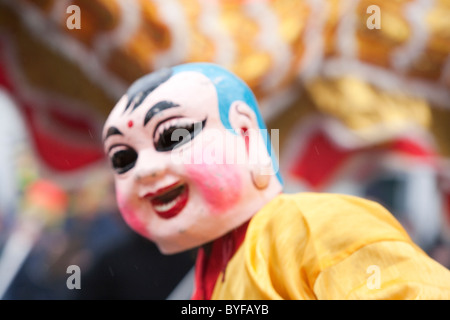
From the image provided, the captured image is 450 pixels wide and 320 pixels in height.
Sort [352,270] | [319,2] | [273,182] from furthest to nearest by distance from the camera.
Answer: [319,2]
[273,182]
[352,270]

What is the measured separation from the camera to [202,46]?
4.40 feet

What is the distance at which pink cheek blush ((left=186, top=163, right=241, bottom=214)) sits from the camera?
36.3 inches

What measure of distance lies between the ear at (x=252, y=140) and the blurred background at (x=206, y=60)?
1.16ft

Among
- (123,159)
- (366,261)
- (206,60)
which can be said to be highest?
(206,60)

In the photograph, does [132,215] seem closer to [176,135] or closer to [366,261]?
[176,135]

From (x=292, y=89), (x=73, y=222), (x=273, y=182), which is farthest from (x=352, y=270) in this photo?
(x=73, y=222)

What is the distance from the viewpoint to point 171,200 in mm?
958

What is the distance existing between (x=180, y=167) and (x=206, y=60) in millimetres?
474

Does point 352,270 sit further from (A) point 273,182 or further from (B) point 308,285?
(A) point 273,182

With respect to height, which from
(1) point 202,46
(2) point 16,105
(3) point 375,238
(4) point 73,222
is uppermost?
(1) point 202,46

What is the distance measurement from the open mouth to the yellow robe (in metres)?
0.14

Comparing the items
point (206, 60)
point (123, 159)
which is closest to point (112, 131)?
point (123, 159)
